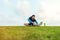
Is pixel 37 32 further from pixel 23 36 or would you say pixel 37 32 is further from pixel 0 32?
pixel 0 32

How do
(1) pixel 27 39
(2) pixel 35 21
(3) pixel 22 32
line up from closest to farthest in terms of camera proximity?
(1) pixel 27 39 < (3) pixel 22 32 < (2) pixel 35 21

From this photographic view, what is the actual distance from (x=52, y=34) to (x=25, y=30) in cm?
151

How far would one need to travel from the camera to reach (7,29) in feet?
36.8

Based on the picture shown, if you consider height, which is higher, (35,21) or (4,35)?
(35,21)

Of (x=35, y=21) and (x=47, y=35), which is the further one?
(x=35, y=21)

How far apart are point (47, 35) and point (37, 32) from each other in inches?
23.4

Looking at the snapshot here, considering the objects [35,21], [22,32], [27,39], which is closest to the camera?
[27,39]

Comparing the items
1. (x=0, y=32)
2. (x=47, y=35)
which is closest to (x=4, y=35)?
(x=0, y=32)

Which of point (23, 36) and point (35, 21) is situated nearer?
point (23, 36)

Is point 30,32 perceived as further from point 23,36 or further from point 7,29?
point 7,29

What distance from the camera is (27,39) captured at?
32.9 feet

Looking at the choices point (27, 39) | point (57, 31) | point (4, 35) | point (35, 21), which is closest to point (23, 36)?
point (27, 39)

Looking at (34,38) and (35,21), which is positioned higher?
(35,21)

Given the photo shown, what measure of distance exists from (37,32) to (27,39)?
3.10 feet
